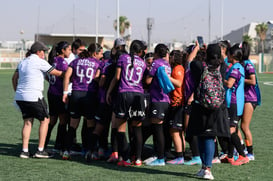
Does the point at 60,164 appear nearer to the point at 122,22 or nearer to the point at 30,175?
the point at 30,175

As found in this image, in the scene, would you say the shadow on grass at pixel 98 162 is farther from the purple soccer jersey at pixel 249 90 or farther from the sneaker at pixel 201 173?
the purple soccer jersey at pixel 249 90

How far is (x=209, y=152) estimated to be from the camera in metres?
6.59

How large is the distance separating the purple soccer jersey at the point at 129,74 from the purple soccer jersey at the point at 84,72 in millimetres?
688

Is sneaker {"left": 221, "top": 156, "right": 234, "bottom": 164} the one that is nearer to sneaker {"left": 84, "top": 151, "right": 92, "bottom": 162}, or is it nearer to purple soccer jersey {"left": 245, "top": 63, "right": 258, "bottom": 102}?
purple soccer jersey {"left": 245, "top": 63, "right": 258, "bottom": 102}

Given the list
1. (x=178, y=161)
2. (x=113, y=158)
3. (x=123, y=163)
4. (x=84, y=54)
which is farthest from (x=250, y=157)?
(x=84, y=54)

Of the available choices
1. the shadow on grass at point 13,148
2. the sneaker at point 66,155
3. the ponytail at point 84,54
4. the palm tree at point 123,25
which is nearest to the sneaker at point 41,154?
the sneaker at point 66,155

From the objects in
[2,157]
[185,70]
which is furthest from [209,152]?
[2,157]

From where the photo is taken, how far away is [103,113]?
25.8ft

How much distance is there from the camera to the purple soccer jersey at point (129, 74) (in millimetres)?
7227

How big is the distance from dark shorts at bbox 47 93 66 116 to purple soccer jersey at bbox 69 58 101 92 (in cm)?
57

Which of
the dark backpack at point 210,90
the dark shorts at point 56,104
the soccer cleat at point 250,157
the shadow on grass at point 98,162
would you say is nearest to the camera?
the dark backpack at point 210,90

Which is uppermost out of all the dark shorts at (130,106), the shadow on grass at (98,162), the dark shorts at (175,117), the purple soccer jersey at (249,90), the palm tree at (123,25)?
the palm tree at (123,25)

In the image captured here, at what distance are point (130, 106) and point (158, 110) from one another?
0.45 m

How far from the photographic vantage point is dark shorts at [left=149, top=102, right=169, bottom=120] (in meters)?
7.41
